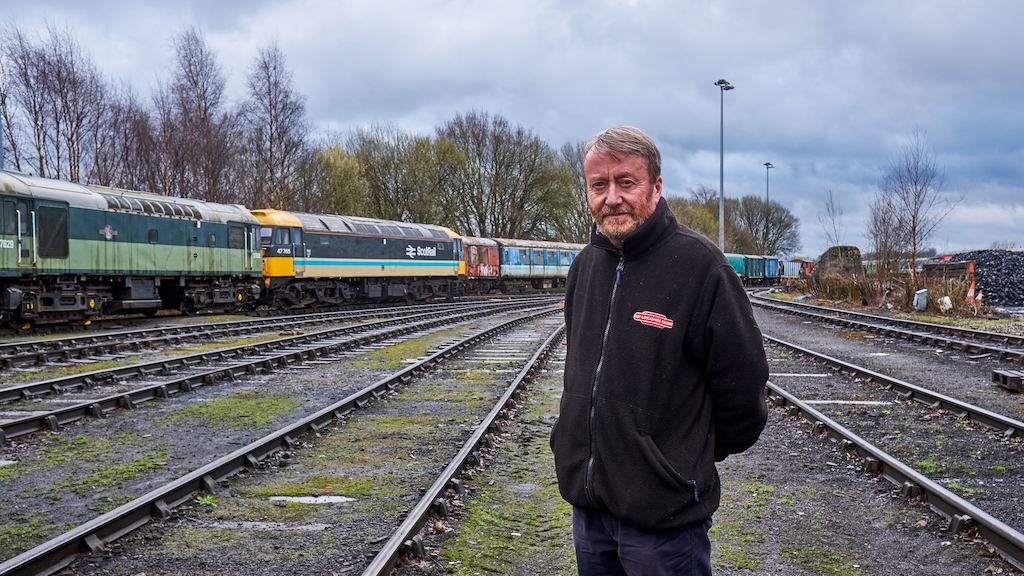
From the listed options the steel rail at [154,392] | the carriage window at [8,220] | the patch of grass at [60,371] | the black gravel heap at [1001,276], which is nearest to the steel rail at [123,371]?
the patch of grass at [60,371]

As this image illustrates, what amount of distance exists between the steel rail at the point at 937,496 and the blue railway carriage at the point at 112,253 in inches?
662

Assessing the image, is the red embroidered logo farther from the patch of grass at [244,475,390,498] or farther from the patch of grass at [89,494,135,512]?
the patch of grass at [89,494,135,512]

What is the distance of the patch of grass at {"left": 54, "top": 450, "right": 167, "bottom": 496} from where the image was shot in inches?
245

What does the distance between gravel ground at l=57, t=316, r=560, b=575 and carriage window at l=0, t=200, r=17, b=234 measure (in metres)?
12.4

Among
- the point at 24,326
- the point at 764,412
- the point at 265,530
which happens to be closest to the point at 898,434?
the point at 265,530

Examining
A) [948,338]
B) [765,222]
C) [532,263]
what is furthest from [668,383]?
[765,222]

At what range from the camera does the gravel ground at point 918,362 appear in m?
10.5

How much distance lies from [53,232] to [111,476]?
47.5 feet

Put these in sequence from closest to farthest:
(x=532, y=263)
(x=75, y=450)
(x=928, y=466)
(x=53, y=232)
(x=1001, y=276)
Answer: (x=928, y=466) < (x=75, y=450) < (x=53, y=232) < (x=1001, y=276) < (x=532, y=263)

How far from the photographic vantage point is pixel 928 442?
25.7 ft

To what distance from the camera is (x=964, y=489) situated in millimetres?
6105

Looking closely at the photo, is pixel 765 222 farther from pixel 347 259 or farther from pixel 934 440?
pixel 934 440

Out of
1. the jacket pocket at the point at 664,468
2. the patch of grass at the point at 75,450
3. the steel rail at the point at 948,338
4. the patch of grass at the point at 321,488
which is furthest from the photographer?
the steel rail at the point at 948,338

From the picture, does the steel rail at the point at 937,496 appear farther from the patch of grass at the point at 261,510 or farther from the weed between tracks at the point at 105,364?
the weed between tracks at the point at 105,364
